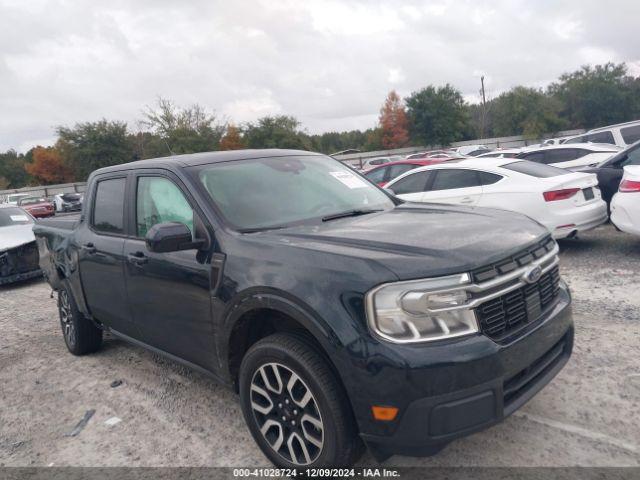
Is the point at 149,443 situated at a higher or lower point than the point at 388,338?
lower

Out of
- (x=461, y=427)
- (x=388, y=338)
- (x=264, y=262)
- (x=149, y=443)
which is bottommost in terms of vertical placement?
(x=149, y=443)

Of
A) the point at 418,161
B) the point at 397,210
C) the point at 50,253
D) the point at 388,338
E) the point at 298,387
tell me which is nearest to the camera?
the point at 388,338

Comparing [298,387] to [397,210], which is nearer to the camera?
[298,387]

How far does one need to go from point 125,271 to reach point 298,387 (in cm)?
186

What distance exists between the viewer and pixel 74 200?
108 feet

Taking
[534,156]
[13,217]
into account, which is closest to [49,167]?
[13,217]

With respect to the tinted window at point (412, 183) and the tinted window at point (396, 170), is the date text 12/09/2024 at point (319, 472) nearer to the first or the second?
the tinted window at point (412, 183)

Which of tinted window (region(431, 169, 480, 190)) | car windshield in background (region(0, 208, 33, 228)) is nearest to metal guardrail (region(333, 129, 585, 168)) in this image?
car windshield in background (region(0, 208, 33, 228))

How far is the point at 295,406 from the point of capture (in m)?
2.71

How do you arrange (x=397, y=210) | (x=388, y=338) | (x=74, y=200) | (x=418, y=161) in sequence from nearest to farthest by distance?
(x=388, y=338), (x=397, y=210), (x=418, y=161), (x=74, y=200)

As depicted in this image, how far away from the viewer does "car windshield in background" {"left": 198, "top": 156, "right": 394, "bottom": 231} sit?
3.31m

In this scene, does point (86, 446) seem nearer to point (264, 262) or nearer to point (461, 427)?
point (264, 262)

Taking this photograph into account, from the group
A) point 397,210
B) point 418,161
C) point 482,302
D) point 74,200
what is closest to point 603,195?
point 418,161

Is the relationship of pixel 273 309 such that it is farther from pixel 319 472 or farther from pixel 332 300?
pixel 319 472
